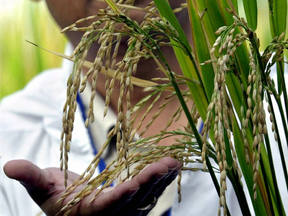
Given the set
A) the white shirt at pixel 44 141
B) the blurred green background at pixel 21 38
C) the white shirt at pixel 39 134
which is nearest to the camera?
the white shirt at pixel 44 141

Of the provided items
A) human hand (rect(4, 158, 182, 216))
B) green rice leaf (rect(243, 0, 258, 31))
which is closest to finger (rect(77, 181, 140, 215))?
human hand (rect(4, 158, 182, 216))

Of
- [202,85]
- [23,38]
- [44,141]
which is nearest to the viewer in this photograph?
[202,85]

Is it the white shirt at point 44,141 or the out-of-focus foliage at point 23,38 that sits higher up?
the out-of-focus foliage at point 23,38

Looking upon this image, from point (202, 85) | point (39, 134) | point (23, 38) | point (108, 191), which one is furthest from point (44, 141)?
point (202, 85)

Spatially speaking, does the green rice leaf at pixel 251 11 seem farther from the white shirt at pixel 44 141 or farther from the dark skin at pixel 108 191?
the white shirt at pixel 44 141

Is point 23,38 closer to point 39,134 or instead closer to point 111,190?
point 39,134

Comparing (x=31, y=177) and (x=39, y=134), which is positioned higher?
(x=31, y=177)

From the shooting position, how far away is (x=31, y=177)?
48 cm

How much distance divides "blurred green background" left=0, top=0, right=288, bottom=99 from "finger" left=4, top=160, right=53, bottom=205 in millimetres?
1206

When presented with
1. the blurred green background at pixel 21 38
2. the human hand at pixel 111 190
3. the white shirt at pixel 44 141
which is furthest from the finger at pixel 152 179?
the blurred green background at pixel 21 38

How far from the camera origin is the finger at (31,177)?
466mm

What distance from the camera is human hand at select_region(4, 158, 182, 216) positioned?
462 millimetres

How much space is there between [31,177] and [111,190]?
10 cm

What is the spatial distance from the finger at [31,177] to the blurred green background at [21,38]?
1.21 metres
